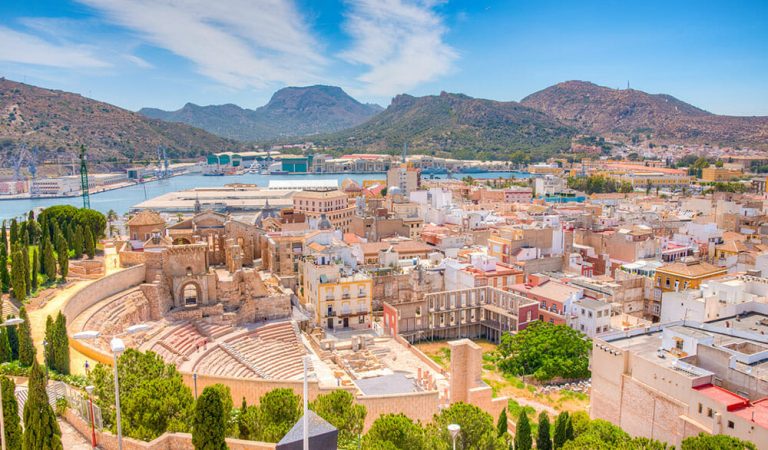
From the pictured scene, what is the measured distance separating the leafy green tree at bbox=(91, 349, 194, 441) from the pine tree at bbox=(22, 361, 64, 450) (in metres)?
2.39

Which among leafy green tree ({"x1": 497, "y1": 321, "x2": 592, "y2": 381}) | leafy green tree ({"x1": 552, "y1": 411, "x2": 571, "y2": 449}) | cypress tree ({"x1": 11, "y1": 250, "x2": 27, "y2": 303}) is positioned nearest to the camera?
leafy green tree ({"x1": 552, "y1": 411, "x2": 571, "y2": 449})

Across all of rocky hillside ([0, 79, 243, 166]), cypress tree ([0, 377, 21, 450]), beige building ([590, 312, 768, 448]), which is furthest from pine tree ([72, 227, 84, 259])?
rocky hillside ([0, 79, 243, 166])

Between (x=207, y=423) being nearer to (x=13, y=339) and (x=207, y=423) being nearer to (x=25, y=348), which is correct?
(x=25, y=348)

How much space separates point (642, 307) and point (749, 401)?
20.6m

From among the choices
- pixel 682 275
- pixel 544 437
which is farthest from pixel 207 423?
pixel 682 275

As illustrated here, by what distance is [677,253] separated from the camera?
46.9 meters

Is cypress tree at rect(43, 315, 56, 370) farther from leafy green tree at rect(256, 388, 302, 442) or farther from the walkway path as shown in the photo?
leafy green tree at rect(256, 388, 302, 442)

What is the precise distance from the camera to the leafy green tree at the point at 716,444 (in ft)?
53.3

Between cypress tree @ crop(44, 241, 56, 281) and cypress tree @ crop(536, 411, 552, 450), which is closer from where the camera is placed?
cypress tree @ crop(536, 411, 552, 450)

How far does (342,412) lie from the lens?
1789 cm

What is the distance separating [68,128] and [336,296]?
135 metres

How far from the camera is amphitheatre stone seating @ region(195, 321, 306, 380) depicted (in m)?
27.2

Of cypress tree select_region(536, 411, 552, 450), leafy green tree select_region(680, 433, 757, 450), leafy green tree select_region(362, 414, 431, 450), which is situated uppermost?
leafy green tree select_region(362, 414, 431, 450)

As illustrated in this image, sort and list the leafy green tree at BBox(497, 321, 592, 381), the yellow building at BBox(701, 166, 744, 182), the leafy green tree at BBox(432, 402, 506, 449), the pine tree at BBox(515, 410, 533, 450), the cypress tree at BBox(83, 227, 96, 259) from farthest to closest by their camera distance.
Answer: the yellow building at BBox(701, 166, 744, 182), the cypress tree at BBox(83, 227, 96, 259), the leafy green tree at BBox(497, 321, 592, 381), the pine tree at BBox(515, 410, 533, 450), the leafy green tree at BBox(432, 402, 506, 449)
